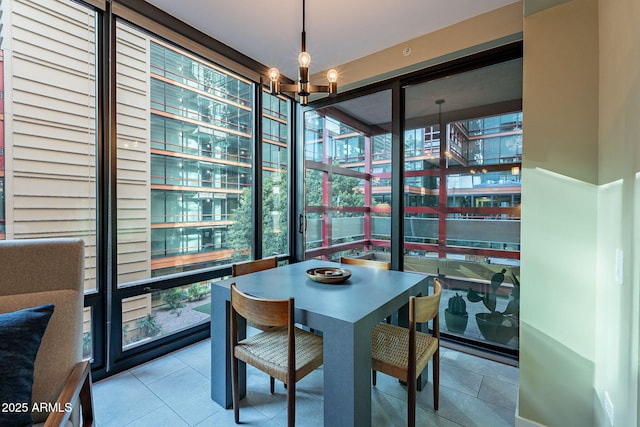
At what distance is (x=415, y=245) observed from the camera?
2.86 metres

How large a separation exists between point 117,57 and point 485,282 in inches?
141

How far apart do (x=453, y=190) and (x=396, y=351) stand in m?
1.63

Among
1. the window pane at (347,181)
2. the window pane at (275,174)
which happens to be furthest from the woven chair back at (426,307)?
the window pane at (275,174)

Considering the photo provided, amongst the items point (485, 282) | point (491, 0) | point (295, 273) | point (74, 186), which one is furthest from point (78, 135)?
point (485, 282)

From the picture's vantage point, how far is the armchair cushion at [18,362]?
3.09 ft

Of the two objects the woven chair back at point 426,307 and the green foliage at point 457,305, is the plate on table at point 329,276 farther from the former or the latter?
the green foliage at point 457,305

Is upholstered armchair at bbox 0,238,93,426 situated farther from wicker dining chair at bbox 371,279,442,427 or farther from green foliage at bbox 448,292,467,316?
green foliage at bbox 448,292,467,316

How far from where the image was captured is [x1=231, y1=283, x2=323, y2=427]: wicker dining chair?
1.44m

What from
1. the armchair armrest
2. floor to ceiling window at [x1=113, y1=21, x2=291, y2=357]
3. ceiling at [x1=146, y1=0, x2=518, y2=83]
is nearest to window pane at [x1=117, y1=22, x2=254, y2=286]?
floor to ceiling window at [x1=113, y1=21, x2=291, y2=357]

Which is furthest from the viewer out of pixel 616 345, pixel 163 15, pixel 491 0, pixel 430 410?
pixel 163 15

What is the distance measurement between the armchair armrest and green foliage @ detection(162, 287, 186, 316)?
4.46 feet

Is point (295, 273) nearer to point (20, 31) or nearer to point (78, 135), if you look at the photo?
point (78, 135)

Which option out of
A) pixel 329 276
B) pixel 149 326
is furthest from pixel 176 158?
pixel 329 276

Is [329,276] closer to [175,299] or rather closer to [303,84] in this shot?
[303,84]
